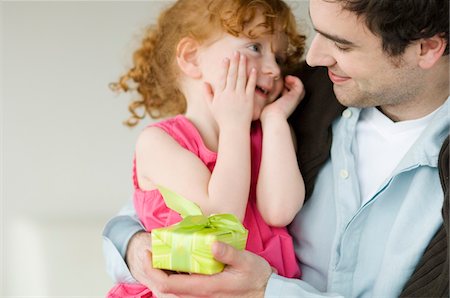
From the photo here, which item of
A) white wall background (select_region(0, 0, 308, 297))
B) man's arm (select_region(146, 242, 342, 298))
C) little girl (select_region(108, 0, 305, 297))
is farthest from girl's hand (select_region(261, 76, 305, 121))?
white wall background (select_region(0, 0, 308, 297))

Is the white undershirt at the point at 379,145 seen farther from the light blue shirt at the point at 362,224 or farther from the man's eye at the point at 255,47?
the man's eye at the point at 255,47

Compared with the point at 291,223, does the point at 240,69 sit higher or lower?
higher

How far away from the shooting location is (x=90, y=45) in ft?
9.43

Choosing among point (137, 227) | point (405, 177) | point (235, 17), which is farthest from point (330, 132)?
point (137, 227)

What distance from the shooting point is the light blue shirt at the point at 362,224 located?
5.08 ft

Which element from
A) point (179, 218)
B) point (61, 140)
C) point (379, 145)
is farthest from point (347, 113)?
point (61, 140)

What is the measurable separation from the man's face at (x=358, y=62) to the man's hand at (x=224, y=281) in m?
0.46

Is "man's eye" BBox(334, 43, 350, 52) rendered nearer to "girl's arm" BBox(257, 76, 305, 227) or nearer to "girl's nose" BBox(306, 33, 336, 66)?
"girl's nose" BBox(306, 33, 336, 66)

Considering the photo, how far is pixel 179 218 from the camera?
1.64 meters

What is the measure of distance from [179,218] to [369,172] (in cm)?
44

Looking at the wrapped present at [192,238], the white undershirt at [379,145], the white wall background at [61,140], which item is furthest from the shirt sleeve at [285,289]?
the white wall background at [61,140]

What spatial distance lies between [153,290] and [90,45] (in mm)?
1497

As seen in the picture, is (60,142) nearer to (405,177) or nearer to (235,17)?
(235,17)

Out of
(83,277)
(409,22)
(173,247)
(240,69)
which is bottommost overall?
(83,277)
